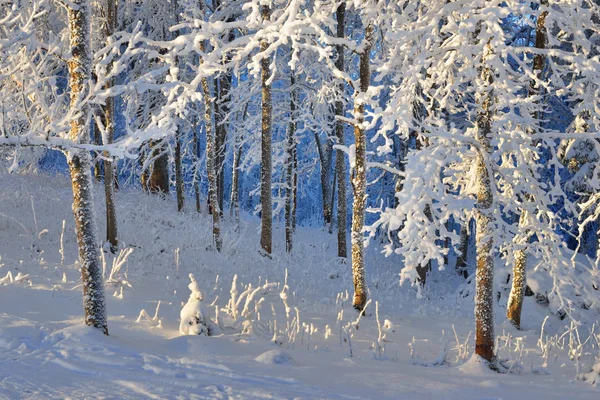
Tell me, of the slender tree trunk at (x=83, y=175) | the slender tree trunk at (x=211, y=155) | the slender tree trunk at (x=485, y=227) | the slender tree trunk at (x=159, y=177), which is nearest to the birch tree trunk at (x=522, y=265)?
the slender tree trunk at (x=485, y=227)

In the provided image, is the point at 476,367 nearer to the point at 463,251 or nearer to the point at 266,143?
the point at 266,143

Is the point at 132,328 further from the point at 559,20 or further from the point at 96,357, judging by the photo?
the point at 559,20

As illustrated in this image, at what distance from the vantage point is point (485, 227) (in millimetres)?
6367

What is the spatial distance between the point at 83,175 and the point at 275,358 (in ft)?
9.36

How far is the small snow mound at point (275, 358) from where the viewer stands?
5180mm

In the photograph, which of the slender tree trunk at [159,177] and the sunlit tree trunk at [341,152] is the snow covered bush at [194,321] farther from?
the slender tree trunk at [159,177]

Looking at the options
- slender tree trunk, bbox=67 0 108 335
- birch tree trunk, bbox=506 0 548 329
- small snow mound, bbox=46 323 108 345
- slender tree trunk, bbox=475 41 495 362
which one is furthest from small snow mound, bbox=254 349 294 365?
birch tree trunk, bbox=506 0 548 329

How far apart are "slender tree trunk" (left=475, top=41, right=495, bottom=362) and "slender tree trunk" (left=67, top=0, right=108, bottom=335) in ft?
15.3

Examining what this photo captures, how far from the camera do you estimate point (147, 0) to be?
14.8 m

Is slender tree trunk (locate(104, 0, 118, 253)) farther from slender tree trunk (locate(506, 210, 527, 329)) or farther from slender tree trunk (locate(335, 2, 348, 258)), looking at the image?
slender tree trunk (locate(506, 210, 527, 329))

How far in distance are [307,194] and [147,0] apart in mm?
27522

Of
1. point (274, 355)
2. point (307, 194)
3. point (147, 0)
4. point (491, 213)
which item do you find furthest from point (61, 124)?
point (307, 194)

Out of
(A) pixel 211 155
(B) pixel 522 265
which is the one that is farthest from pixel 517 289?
(A) pixel 211 155

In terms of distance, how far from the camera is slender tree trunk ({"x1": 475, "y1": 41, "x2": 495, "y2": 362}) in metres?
6.29
